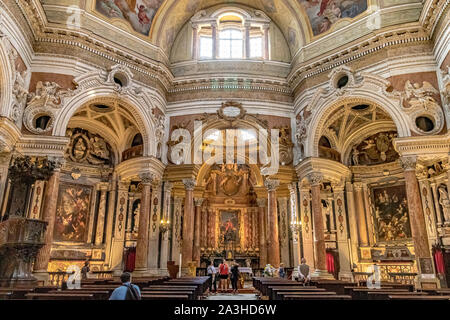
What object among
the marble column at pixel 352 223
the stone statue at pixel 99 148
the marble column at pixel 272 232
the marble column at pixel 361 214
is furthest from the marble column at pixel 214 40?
the marble column at pixel 361 214

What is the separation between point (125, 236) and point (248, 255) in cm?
847

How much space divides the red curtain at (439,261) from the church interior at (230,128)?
50mm

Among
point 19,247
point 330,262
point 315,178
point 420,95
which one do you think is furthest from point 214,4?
point 19,247

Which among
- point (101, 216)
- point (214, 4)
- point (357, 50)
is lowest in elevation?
point (101, 216)

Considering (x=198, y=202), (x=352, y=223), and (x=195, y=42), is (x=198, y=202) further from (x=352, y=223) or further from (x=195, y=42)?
(x=195, y=42)

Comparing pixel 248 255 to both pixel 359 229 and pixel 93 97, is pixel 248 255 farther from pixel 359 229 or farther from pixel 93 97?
pixel 93 97

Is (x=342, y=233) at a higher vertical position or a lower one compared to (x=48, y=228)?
higher

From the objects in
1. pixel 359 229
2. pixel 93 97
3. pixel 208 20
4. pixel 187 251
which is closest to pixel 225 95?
pixel 208 20

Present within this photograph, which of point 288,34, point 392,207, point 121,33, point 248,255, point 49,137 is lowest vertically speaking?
point 248,255

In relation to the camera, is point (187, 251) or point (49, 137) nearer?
point (49, 137)

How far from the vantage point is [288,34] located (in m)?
→ 18.8

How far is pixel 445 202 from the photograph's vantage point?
1448 centimetres

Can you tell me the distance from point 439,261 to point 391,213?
3.45 metres

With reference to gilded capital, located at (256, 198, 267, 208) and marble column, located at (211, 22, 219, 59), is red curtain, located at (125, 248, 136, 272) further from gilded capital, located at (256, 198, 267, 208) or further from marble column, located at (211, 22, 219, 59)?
marble column, located at (211, 22, 219, 59)
